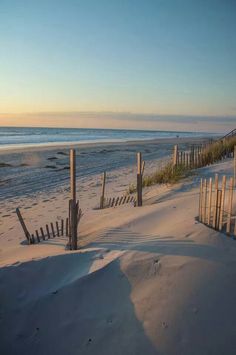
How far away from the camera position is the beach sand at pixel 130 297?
3.47 meters

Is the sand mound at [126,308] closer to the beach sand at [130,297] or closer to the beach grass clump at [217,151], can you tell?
the beach sand at [130,297]

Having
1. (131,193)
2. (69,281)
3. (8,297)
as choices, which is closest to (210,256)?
(69,281)

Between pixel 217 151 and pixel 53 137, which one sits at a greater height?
pixel 217 151

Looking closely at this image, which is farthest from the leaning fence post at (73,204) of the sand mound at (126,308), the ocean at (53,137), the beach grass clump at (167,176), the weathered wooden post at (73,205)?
the ocean at (53,137)

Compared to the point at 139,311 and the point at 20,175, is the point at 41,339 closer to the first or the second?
the point at 139,311

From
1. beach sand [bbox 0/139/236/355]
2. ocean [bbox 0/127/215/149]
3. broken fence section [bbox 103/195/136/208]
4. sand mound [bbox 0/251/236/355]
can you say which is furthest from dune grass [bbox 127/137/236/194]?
ocean [bbox 0/127/215/149]

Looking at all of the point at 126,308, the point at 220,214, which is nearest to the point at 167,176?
the point at 220,214

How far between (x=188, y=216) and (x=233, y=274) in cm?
245

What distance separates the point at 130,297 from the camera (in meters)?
4.00

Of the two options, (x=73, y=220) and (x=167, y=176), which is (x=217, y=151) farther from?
(x=73, y=220)

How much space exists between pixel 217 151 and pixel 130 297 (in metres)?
13.1

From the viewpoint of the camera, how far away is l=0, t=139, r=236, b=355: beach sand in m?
3.47

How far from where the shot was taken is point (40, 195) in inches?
508

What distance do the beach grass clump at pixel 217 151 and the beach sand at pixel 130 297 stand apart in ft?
31.2
